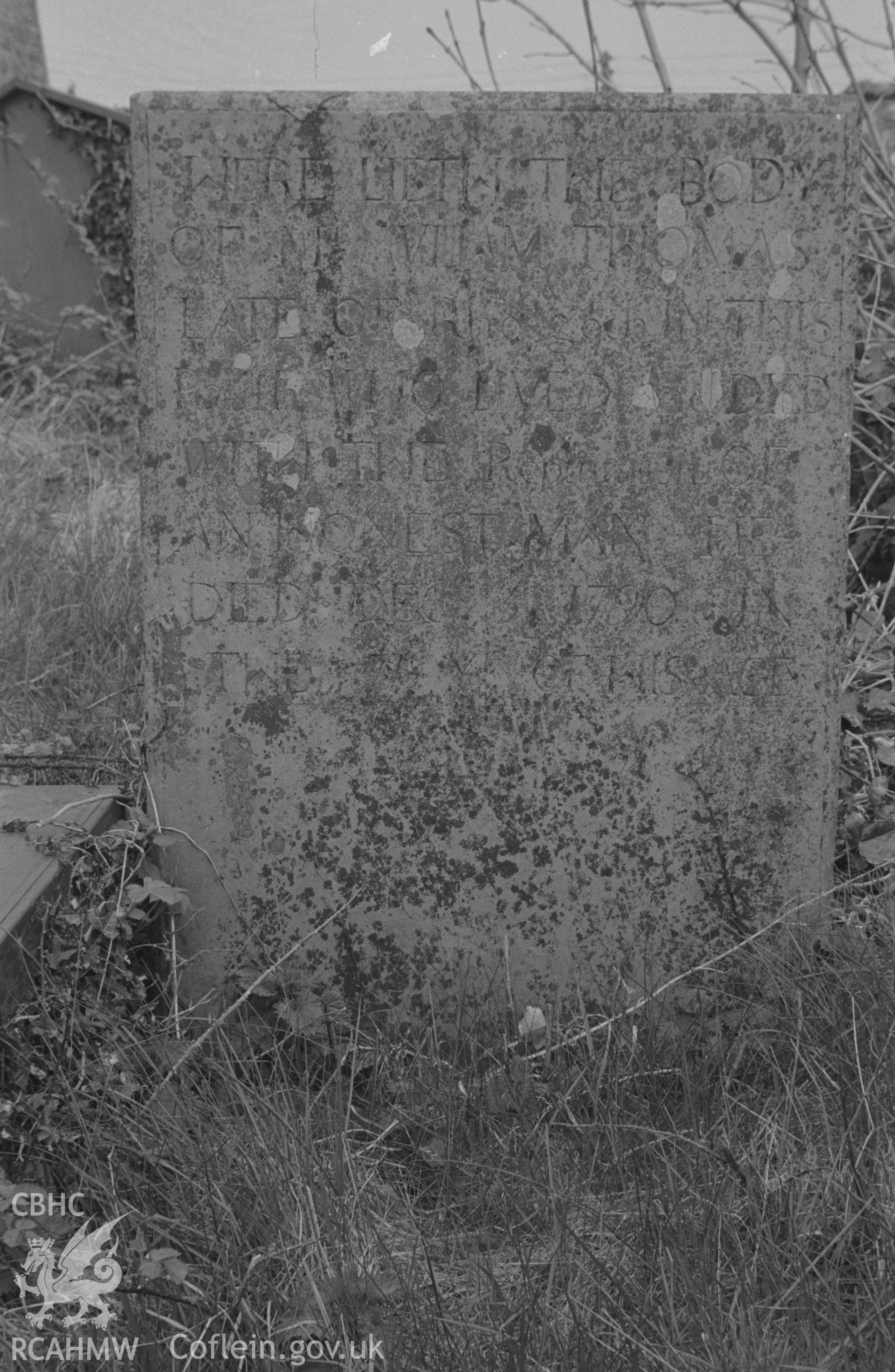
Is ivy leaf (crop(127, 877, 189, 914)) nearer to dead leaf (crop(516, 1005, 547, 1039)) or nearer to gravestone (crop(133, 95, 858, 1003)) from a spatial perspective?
gravestone (crop(133, 95, 858, 1003))

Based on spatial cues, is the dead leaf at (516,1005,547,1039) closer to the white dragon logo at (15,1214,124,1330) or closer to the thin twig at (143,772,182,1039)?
the thin twig at (143,772,182,1039)

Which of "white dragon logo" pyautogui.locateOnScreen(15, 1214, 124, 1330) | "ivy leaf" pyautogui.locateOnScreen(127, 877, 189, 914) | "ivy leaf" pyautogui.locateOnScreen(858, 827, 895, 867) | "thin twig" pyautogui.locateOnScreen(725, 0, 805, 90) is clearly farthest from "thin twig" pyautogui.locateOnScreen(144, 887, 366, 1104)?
"thin twig" pyautogui.locateOnScreen(725, 0, 805, 90)

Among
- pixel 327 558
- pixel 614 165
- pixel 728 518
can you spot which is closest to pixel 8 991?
pixel 327 558

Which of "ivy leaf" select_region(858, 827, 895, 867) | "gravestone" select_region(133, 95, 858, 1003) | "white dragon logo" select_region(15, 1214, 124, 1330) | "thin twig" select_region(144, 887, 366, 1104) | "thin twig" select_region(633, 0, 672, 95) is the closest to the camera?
"white dragon logo" select_region(15, 1214, 124, 1330)

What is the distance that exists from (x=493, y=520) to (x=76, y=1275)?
50.2 inches

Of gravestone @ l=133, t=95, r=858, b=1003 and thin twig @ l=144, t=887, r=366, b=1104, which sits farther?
gravestone @ l=133, t=95, r=858, b=1003

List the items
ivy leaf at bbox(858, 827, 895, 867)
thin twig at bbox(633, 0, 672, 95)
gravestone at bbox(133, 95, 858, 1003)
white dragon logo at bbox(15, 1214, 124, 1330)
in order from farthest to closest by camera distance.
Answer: thin twig at bbox(633, 0, 672, 95)
ivy leaf at bbox(858, 827, 895, 867)
gravestone at bbox(133, 95, 858, 1003)
white dragon logo at bbox(15, 1214, 124, 1330)

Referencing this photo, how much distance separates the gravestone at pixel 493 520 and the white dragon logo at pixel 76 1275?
2.30 feet

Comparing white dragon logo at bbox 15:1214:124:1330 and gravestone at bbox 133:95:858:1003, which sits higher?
gravestone at bbox 133:95:858:1003

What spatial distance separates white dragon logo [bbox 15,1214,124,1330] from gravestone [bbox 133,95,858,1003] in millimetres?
701

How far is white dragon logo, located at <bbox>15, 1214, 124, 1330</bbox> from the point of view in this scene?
1355 mm

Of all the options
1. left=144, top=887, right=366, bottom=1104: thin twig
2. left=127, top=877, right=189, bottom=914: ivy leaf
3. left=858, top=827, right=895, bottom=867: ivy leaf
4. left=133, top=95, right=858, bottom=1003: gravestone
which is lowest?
left=144, top=887, right=366, bottom=1104: thin twig

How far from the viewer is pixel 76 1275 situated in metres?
1.39

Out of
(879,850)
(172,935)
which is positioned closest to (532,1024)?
(172,935)
